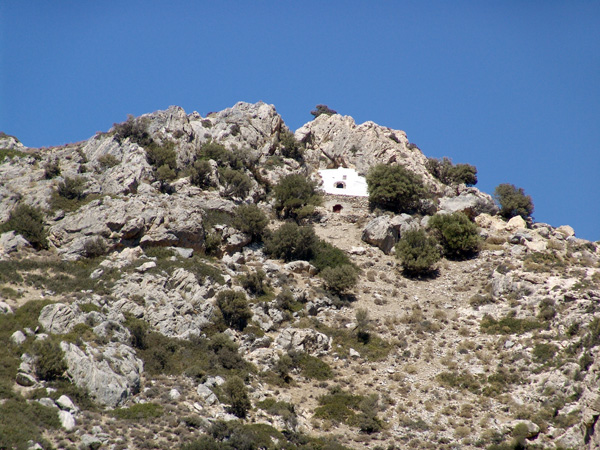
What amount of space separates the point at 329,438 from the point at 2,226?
2958 centimetres

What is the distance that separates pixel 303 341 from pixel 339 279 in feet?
26.2

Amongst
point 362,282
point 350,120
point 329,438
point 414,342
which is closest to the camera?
point 329,438

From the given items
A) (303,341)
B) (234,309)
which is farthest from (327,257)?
(234,309)

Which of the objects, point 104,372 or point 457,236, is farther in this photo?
point 457,236

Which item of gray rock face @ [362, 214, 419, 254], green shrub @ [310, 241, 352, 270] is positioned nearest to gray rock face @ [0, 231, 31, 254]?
green shrub @ [310, 241, 352, 270]

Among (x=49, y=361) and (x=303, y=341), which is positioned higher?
(x=303, y=341)

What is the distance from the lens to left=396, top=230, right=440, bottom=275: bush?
48844 millimetres

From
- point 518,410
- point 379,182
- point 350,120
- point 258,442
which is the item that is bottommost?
point 258,442

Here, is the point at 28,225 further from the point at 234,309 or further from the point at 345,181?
the point at 345,181

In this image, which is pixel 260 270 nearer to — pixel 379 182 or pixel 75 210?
pixel 75 210

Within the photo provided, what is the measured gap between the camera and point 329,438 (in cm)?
3120

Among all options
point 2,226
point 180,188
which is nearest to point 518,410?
point 180,188

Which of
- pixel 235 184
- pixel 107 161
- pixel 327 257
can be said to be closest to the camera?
pixel 327 257

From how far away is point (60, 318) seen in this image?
111 ft
